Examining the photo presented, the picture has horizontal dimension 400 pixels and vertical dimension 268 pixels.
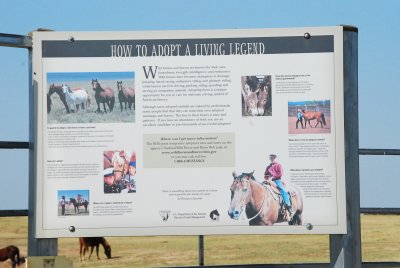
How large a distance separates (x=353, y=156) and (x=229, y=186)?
730 millimetres

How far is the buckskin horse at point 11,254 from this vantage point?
4.90 meters

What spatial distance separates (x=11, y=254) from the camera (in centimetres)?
490

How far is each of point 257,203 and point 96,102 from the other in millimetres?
1044

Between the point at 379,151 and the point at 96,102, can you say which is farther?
the point at 379,151

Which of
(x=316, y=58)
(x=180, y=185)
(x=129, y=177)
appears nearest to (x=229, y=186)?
(x=180, y=185)

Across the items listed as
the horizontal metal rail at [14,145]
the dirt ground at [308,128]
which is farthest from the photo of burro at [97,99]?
the dirt ground at [308,128]

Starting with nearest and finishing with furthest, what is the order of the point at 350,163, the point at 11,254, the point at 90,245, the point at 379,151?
the point at 350,163 → the point at 11,254 → the point at 90,245 → the point at 379,151

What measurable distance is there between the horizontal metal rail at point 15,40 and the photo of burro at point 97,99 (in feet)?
1.11

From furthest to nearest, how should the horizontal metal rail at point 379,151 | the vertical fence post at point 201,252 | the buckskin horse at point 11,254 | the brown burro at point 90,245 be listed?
the horizontal metal rail at point 379,151 < the brown burro at point 90,245 < the vertical fence post at point 201,252 < the buckskin horse at point 11,254

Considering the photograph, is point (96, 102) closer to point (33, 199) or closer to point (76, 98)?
point (76, 98)

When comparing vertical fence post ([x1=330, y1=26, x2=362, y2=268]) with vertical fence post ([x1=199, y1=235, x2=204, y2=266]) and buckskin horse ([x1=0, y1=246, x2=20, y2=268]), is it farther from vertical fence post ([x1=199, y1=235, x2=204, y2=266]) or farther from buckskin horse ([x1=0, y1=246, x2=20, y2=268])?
buckskin horse ([x1=0, y1=246, x2=20, y2=268])

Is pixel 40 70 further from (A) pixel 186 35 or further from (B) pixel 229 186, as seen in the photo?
(B) pixel 229 186

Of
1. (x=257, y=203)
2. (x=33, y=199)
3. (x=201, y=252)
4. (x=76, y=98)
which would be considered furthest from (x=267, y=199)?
(x=33, y=199)

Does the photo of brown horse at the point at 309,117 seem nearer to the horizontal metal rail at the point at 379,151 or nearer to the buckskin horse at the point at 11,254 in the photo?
Result: the horizontal metal rail at the point at 379,151
